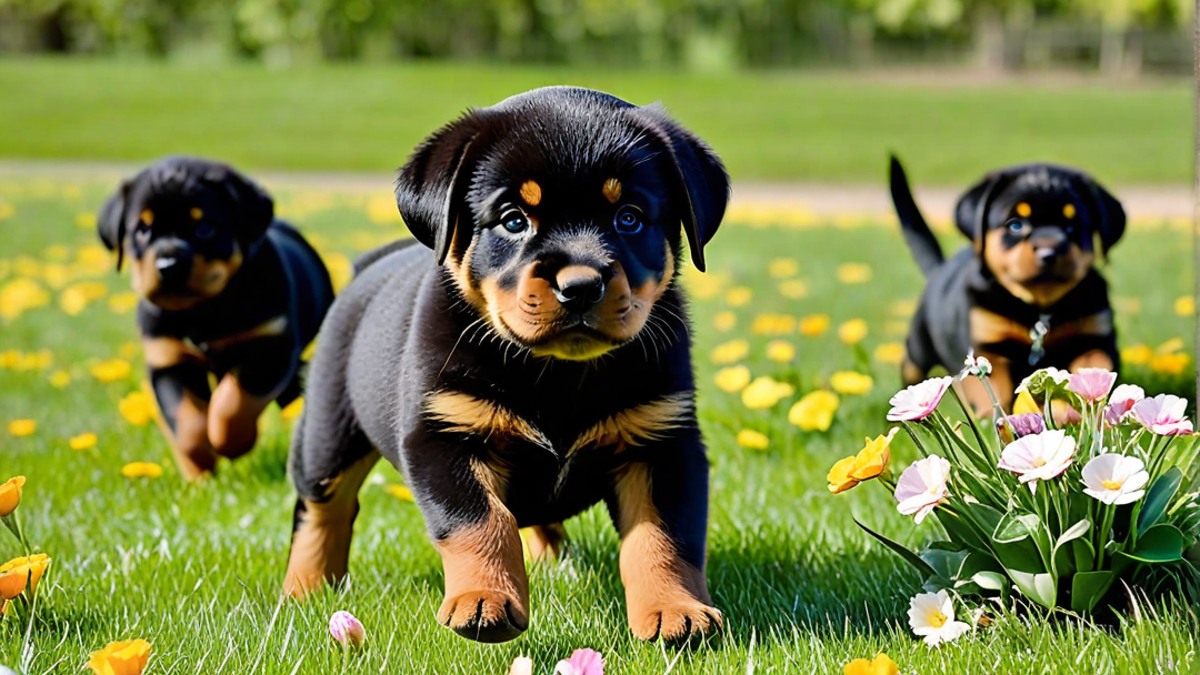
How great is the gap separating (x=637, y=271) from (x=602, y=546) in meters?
1.01

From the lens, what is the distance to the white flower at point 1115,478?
2.03 metres

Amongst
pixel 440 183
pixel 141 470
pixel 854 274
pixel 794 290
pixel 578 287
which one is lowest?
pixel 854 274

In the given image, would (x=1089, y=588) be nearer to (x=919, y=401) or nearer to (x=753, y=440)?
(x=919, y=401)

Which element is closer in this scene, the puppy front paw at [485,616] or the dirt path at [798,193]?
the puppy front paw at [485,616]

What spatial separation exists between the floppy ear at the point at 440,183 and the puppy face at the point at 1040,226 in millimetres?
2134

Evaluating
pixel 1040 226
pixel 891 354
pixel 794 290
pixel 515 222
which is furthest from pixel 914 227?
pixel 515 222

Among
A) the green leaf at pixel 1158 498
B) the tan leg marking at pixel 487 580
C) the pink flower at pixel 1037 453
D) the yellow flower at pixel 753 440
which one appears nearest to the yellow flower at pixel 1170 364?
the yellow flower at pixel 753 440

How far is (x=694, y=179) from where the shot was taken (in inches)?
92.1

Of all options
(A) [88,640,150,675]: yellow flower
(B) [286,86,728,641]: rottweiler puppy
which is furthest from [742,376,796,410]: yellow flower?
(A) [88,640,150,675]: yellow flower

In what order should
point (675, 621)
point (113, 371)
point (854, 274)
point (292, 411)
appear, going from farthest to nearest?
1. point (854, 274)
2. point (113, 371)
3. point (292, 411)
4. point (675, 621)

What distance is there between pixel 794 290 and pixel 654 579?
483 centimetres

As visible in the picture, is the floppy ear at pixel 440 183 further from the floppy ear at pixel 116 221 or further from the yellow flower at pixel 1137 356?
the yellow flower at pixel 1137 356

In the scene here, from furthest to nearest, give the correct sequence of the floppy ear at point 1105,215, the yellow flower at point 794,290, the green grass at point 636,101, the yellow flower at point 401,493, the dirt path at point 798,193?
the green grass at point 636,101 → the dirt path at point 798,193 → the yellow flower at point 794,290 → the floppy ear at point 1105,215 → the yellow flower at point 401,493

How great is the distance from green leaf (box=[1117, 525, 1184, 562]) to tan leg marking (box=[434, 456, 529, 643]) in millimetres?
1006
